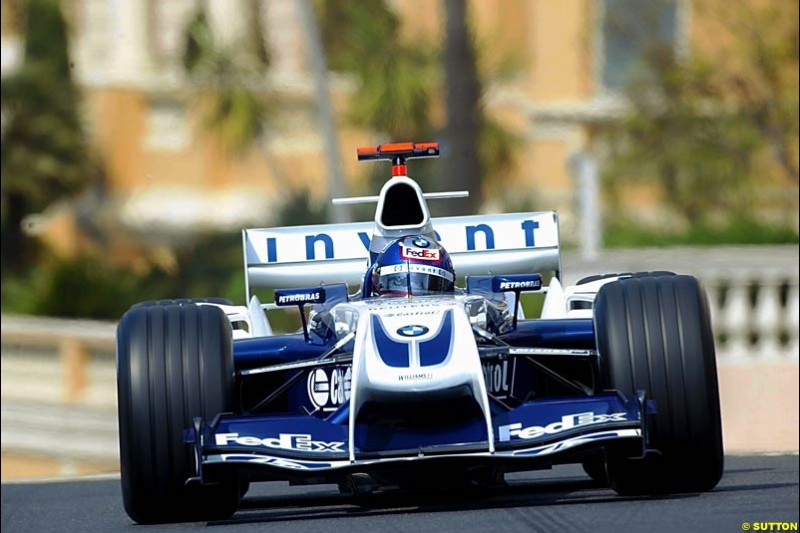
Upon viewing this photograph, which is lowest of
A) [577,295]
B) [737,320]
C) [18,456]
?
[18,456]

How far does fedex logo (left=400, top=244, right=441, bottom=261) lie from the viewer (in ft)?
33.7

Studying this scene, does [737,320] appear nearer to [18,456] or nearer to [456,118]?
[456,118]

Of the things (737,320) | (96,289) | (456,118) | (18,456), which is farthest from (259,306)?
(96,289)

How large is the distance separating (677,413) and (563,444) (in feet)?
2.09

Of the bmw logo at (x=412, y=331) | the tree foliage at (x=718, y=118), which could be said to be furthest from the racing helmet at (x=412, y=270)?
the tree foliage at (x=718, y=118)

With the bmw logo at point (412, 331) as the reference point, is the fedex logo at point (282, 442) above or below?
below

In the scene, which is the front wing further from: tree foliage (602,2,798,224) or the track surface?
tree foliage (602,2,798,224)

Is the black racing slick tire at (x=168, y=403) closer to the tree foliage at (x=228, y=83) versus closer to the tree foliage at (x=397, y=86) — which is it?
the tree foliage at (x=397, y=86)

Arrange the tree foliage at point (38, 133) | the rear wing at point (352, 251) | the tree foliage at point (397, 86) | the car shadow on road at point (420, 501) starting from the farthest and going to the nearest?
1. the tree foliage at point (397, 86)
2. the tree foliage at point (38, 133)
3. the rear wing at point (352, 251)
4. the car shadow on road at point (420, 501)

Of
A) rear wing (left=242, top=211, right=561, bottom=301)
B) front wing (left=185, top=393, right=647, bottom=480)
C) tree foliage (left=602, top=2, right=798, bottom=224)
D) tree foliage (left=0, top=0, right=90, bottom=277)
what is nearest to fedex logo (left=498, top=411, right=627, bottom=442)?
front wing (left=185, top=393, right=647, bottom=480)

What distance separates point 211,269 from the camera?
3378cm

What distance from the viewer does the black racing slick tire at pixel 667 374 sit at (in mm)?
9281

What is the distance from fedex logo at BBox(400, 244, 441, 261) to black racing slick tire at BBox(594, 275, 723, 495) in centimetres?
106

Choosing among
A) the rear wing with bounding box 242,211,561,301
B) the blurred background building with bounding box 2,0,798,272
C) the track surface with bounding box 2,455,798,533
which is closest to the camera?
the track surface with bounding box 2,455,798,533
